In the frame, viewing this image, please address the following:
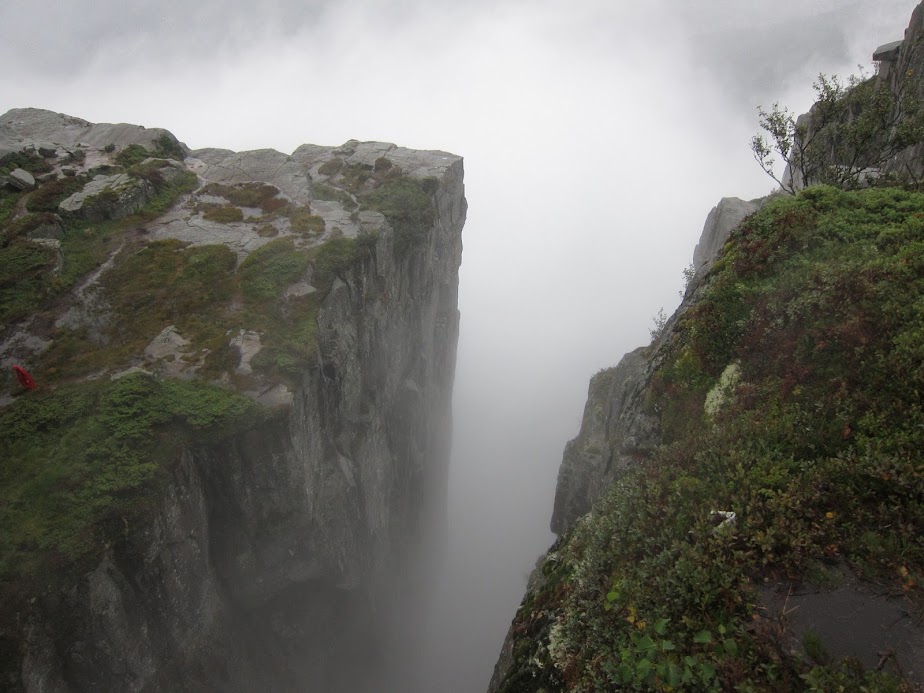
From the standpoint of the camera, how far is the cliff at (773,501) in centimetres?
800

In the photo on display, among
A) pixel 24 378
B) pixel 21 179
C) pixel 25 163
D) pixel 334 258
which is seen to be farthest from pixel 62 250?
pixel 334 258

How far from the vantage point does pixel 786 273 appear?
15898mm

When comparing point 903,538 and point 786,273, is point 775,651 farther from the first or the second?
point 786,273

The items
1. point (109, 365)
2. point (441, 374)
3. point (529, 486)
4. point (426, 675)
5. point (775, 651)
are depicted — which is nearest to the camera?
point (775, 651)

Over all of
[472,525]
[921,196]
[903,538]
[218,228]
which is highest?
[218,228]

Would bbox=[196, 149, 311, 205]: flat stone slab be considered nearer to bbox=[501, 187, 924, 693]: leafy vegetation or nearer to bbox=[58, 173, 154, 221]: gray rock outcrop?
bbox=[58, 173, 154, 221]: gray rock outcrop

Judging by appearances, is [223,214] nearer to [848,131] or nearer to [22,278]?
[22,278]

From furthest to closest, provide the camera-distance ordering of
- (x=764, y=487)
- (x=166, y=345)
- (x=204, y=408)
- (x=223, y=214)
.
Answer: (x=223, y=214) < (x=166, y=345) < (x=204, y=408) < (x=764, y=487)

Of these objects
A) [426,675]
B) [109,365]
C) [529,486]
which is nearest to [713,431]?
[109,365]

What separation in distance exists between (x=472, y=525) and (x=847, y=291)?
6660 cm

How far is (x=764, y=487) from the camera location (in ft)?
33.7

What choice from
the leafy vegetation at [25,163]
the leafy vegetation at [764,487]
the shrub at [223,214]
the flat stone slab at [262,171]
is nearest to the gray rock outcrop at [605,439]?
the leafy vegetation at [764,487]

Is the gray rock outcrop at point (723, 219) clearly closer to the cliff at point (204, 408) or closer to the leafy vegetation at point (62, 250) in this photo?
the cliff at point (204, 408)

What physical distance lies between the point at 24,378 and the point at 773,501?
92.2 feet
